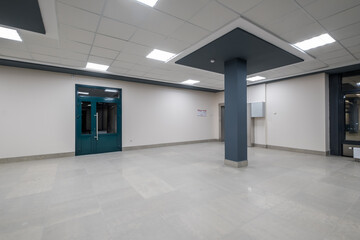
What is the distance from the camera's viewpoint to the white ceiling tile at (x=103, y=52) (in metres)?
4.32

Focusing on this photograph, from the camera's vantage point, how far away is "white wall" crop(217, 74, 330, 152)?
246 inches

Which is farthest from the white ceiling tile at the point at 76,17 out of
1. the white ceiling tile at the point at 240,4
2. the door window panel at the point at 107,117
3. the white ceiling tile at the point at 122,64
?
the door window panel at the point at 107,117

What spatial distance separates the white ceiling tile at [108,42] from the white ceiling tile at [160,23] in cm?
99

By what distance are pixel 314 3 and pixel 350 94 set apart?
5.30 meters

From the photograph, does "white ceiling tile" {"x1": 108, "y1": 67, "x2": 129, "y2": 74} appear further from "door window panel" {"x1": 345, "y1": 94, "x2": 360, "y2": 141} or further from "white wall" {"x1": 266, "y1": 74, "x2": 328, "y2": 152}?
"door window panel" {"x1": 345, "y1": 94, "x2": 360, "y2": 141}

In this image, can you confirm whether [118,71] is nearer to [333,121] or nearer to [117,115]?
[117,115]

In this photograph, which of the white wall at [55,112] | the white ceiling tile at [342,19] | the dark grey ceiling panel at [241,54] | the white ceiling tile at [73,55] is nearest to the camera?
the white ceiling tile at [342,19]

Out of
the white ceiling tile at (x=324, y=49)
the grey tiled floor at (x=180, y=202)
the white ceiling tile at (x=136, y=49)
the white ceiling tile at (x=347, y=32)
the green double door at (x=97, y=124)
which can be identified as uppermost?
the white ceiling tile at (x=136, y=49)

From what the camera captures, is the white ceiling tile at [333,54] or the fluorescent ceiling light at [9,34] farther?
the white ceiling tile at [333,54]

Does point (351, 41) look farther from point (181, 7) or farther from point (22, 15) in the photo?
point (22, 15)

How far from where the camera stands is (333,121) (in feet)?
20.4

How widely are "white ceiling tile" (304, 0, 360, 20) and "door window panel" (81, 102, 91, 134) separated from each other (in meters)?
7.09

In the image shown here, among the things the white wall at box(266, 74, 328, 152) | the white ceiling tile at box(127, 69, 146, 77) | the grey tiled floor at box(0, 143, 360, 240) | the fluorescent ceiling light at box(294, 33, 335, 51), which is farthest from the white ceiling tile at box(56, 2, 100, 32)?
the white wall at box(266, 74, 328, 152)

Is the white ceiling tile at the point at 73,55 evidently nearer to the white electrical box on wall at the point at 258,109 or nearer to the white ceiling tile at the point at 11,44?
the white ceiling tile at the point at 11,44
